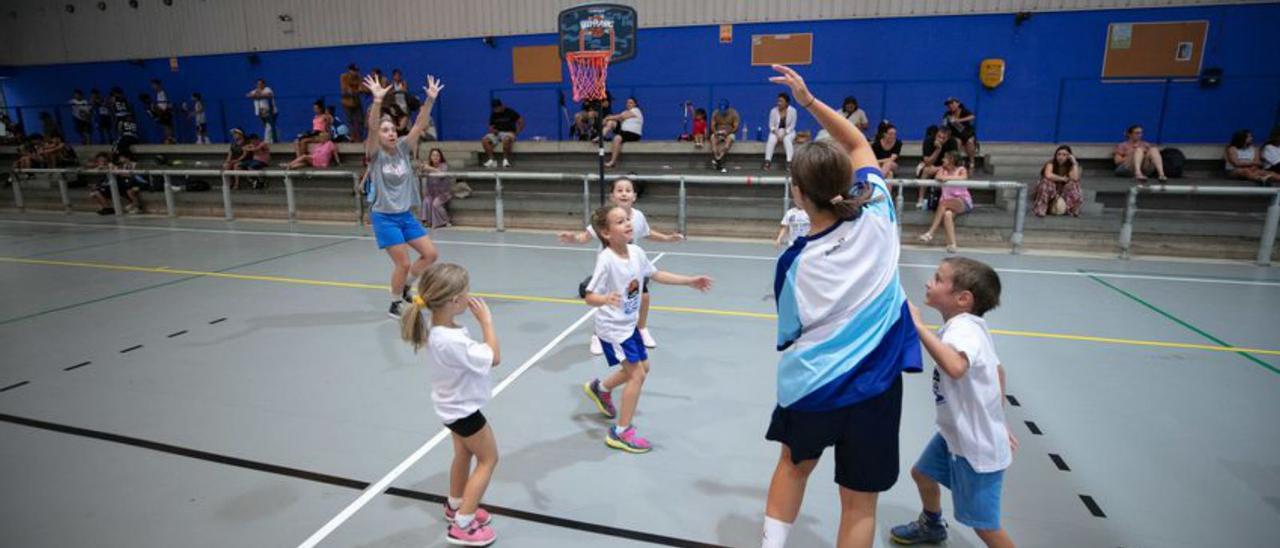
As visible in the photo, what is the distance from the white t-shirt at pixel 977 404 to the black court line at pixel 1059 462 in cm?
138

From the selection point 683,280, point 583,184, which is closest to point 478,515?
point 683,280

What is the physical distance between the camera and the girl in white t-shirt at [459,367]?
8.14ft

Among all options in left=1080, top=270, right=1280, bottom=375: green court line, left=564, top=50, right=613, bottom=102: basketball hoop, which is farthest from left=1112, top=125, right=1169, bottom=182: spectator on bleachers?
left=564, top=50, right=613, bottom=102: basketball hoop

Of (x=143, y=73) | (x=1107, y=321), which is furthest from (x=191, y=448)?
(x=143, y=73)

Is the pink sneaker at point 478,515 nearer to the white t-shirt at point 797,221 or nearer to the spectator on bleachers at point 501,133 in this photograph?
the white t-shirt at point 797,221

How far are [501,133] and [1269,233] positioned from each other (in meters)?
13.3

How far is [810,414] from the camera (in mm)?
1997

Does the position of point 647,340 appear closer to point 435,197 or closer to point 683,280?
point 683,280

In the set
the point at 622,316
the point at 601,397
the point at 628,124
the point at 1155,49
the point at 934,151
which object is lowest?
the point at 601,397

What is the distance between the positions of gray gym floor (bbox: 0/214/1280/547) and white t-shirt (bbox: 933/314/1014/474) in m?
0.78

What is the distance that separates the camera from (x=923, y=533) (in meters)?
2.70

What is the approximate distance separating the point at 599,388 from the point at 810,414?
2036 millimetres

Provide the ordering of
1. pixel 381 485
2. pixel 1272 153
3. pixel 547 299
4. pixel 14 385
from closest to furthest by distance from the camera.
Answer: pixel 381 485, pixel 14 385, pixel 547 299, pixel 1272 153

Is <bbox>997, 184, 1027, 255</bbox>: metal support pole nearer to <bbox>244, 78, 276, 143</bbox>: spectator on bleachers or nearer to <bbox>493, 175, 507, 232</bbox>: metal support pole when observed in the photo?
<bbox>493, 175, 507, 232</bbox>: metal support pole
